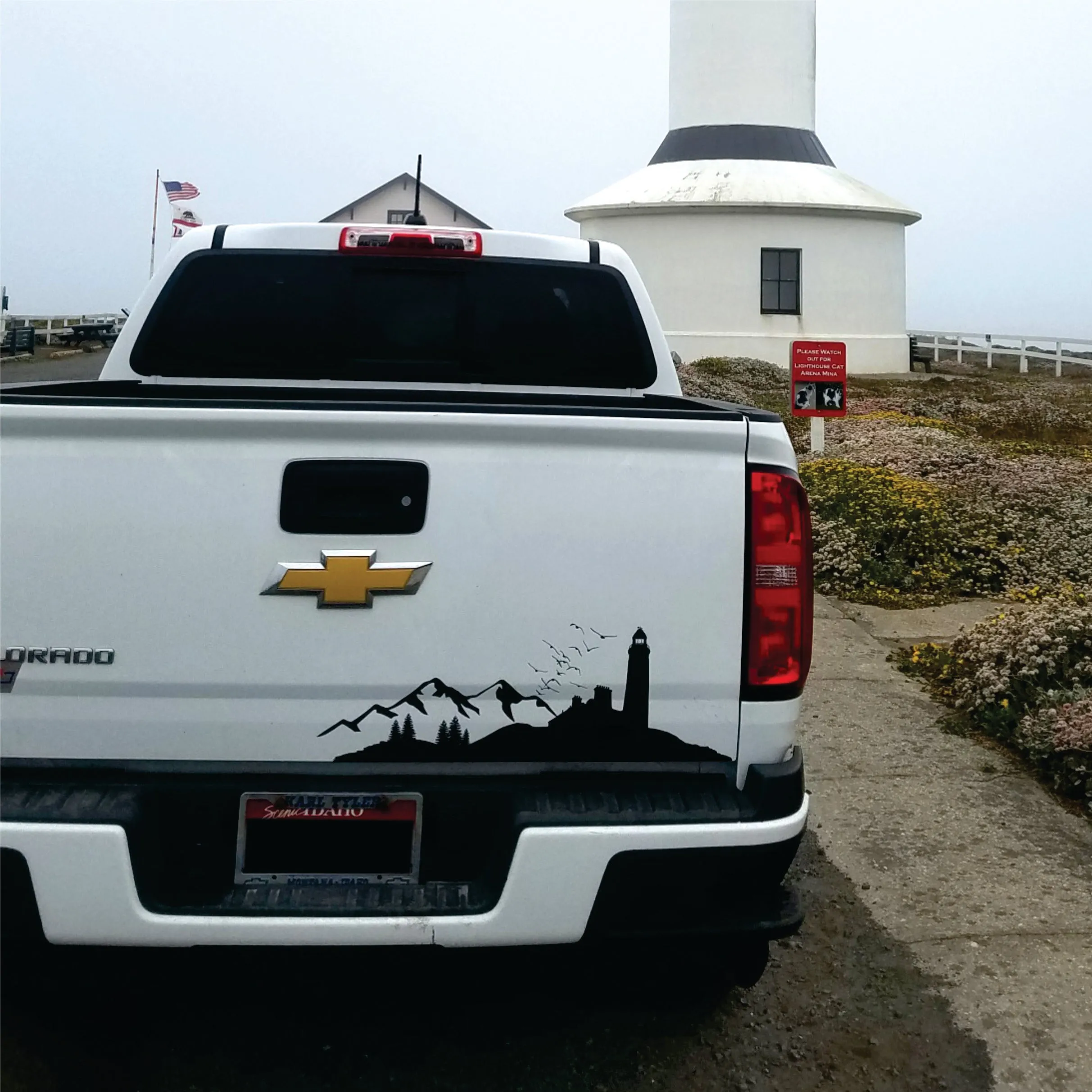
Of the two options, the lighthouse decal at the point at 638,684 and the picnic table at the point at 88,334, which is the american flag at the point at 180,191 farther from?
the lighthouse decal at the point at 638,684

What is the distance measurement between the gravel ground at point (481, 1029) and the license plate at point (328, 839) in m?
0.24

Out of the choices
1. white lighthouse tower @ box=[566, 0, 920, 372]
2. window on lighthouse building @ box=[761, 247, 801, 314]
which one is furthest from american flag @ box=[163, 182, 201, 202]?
window on lighthouse building @ box=[761, 247, 801, 314]

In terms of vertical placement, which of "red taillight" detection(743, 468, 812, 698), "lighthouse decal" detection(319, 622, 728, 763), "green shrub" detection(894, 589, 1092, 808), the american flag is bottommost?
"green shrub" detection(894, 589, 1092, 808)

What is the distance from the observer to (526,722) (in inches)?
103

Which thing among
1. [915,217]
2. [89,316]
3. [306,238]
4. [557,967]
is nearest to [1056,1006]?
[557,967]

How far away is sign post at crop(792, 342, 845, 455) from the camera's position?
1286 centimetres

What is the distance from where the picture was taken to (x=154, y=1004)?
129 inches

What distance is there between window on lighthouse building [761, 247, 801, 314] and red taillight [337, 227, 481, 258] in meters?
29.9

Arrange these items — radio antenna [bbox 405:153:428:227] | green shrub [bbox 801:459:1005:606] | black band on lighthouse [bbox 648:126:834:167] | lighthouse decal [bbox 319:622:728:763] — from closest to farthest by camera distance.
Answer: lighthouse decal [bbox 319:622:728:763]
radio antenna [bbox 405:153:428:227]
green shrub [bbox 801:459:1005:606]
black band on lighthouse [bbox 648:126:834:167]

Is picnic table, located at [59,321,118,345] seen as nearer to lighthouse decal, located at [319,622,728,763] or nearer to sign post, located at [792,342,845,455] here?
sign post, located at [792,342,845,455]

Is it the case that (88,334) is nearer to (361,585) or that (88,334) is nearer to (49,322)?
(49,322)

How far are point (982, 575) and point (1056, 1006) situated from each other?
632 centimetres

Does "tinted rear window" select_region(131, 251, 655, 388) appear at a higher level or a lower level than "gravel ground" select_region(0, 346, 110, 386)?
lower

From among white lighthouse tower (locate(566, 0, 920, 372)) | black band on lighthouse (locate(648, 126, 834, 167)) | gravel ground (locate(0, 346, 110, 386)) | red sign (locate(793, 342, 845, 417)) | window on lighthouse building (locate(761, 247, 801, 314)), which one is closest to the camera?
red sign (locate(793, 342, 845, 417))
